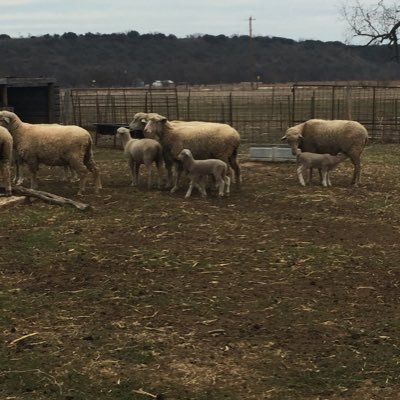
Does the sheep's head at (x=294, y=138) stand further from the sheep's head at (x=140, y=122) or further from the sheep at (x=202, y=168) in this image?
the sheep's head at (x=140, y=122)

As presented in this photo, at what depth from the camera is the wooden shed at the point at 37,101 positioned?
20953mm

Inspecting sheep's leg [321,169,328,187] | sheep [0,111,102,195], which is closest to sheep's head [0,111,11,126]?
sheep [0,111,102,195]

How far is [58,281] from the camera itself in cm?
648

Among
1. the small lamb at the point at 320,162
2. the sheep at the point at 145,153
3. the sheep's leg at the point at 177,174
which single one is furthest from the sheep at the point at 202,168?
the small lamb at the point at 320,162

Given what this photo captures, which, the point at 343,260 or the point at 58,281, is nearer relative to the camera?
the point at 58,281

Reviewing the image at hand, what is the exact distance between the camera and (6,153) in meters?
9.91

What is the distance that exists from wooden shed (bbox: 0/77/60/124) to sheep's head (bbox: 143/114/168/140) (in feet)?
34.0

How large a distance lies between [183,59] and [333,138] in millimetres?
103969

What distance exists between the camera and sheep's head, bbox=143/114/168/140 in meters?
11.3

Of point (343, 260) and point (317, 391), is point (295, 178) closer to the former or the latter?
point (343, 260)

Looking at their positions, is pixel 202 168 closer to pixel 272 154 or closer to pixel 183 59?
pixel 272 154

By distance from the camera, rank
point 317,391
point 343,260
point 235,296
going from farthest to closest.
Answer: point 343,260, point 235,296, point 317,391

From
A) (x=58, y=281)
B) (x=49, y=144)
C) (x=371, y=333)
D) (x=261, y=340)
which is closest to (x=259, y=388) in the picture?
(x=261, y=340)

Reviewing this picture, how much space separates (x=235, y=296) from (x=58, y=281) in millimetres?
1884
